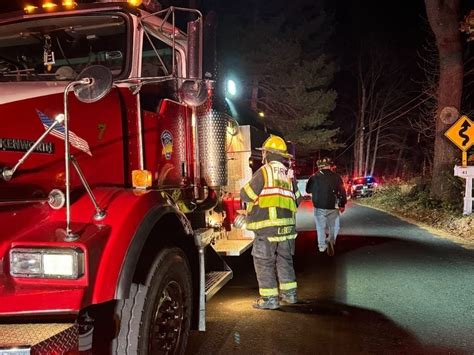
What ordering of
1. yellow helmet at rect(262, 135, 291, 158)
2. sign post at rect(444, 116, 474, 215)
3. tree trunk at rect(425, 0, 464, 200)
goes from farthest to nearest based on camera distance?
tree trunk at rect(425, 0, 464, 200) < sign post at rect(444, 116, 474, 215) < yellow helmet at rect(262, 135, 291, 158)

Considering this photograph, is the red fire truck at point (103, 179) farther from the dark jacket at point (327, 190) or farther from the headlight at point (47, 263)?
the dark jacket at point (327, 190)

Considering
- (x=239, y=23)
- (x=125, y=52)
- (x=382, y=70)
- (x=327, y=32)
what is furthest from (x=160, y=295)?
(x=382, y=70)

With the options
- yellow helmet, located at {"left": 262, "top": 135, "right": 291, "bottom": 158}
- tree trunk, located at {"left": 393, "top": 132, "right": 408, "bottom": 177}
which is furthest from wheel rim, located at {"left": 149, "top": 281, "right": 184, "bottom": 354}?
tree trunk, located at {"left": 393, "top": 132, "right": 408, "bottom": 177}

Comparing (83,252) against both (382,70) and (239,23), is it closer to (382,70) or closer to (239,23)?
(239,23)

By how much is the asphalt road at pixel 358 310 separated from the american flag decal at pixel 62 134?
2.01 m

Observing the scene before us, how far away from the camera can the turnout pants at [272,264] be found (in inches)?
212

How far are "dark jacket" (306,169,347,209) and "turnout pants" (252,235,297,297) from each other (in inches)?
139

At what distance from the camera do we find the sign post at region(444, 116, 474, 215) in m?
12.3

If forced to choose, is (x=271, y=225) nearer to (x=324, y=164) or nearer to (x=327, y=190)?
(x=327, y=190)

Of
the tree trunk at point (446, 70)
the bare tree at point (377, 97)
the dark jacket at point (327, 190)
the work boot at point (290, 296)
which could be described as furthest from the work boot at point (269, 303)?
the bare tree at point (377, 97)

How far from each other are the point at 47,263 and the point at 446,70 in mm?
14886

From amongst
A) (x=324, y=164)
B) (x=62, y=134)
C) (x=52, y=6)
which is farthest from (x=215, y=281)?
(x=324, y=164)

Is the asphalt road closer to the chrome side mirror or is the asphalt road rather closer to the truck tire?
the truck tire

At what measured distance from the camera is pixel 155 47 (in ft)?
14.5
